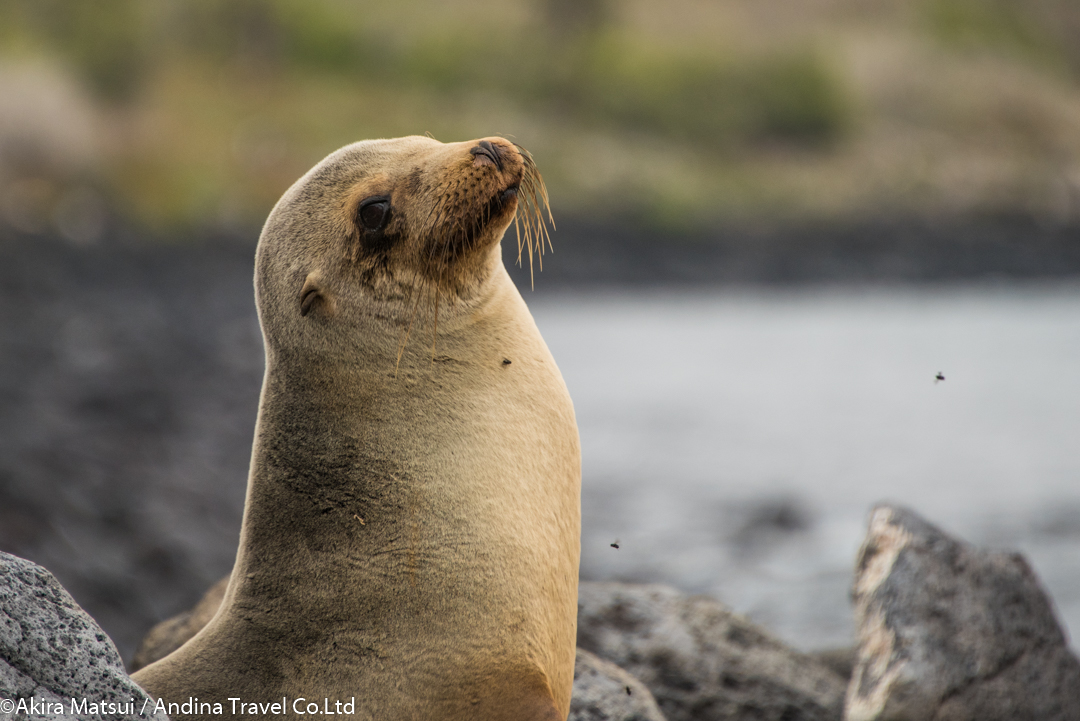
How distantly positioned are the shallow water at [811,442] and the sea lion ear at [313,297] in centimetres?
586

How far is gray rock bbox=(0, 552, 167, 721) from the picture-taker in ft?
8.10

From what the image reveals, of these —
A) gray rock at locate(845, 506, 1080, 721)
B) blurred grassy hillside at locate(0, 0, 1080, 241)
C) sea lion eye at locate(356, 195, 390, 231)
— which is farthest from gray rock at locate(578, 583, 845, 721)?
blurred grassy hillside at locate(0, 0, 1080, 241)

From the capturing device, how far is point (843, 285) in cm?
4047

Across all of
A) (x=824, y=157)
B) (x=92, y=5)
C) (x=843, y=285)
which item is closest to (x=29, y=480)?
(x=843, y=285)

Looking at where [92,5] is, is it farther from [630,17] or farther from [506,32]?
[630,17]

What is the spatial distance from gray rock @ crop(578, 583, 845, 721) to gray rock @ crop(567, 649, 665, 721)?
0.62 meters

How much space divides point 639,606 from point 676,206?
45269 millimetres

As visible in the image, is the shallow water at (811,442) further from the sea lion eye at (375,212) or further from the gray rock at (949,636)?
the sea lion eye at (375,212)

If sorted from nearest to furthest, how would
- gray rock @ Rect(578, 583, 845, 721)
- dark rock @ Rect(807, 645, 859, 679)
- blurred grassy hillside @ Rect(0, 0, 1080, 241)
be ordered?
1. gray rock @ Rect(578, 583, 845, 721)
2. dark rock @ Rect(807, 645, 859, 679)
3. blurred grassy hillside @ Rect(0, 0, 1080, 241)

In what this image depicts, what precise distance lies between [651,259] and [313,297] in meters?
40.7

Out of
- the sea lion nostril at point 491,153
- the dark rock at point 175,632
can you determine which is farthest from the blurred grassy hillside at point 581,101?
the sea lion nostril at point 491,153

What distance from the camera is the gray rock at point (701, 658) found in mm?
4488

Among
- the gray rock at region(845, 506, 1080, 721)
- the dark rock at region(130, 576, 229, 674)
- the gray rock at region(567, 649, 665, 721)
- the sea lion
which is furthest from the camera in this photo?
the dark rock at region(130, 576, 229, 674)

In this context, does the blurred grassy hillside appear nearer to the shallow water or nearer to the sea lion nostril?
the shallow water
